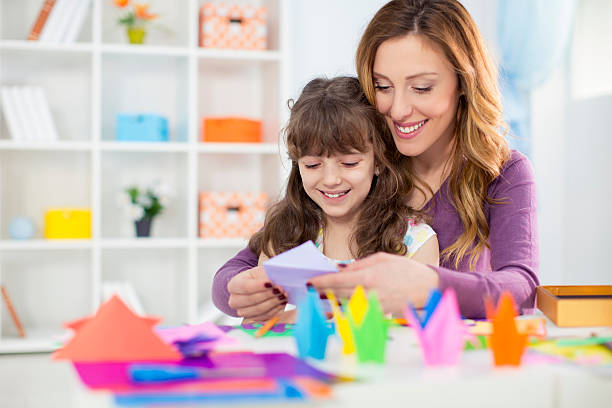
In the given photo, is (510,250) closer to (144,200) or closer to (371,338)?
(371,338)

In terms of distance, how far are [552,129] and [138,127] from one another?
2.22 m

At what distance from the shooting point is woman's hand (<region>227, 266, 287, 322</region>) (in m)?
1.25

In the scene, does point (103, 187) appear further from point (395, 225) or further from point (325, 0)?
point (395, 225)

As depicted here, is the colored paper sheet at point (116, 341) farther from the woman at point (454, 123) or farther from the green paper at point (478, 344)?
the woman at point (454, 123)

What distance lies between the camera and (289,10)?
341 centimetres

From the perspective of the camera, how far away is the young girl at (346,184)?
1610mm

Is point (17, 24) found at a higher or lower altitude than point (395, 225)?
higher

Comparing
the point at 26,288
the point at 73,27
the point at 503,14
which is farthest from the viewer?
the point at 503,14

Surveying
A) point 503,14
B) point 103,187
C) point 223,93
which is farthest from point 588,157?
point 103,187

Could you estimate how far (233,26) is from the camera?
3.41 meters

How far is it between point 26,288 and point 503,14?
2.80m

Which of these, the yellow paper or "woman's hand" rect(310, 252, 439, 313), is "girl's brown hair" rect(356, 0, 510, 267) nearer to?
"woman's hand" rect(310, 252, 439, 313)

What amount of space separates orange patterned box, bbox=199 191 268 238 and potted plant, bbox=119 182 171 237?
196mm

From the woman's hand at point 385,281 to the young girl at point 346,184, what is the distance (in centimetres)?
53
